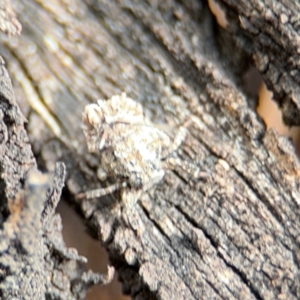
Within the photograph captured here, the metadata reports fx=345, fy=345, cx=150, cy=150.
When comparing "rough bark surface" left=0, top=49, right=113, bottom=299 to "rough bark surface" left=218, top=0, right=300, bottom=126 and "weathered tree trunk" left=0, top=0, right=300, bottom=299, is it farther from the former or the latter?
"rough bark surface" left=218, top=0, right=300, bottom=126

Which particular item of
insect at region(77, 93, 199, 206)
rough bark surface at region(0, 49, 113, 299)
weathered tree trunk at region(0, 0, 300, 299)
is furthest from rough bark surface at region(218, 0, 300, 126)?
rough bark surface at region(0, 49, 113, 299)

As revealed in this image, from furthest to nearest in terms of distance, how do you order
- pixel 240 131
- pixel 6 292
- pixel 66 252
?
pixel 240 131, pixel 66 252, pixel 6 292

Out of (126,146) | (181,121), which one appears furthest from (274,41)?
(126,146)

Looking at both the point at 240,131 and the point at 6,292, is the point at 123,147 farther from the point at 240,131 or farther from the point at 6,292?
the point at 6,292

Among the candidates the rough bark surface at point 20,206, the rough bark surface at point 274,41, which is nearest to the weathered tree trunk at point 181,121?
the rough bark surface at point 274,41

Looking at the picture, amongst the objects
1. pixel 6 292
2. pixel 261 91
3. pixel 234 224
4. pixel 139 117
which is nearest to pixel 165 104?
pixel 139 117

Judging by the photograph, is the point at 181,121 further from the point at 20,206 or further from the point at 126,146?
the point at 20,206
